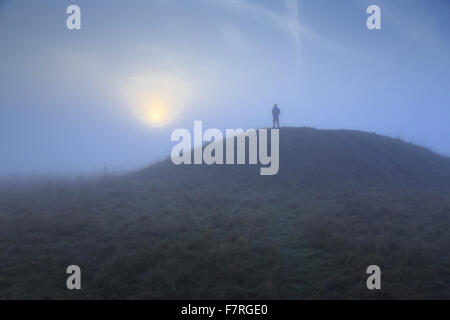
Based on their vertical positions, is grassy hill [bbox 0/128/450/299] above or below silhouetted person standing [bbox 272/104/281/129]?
below

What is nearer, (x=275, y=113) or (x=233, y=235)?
(x=233, y=235)

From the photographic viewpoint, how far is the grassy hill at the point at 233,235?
8.74 meters

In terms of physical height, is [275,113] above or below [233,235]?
above

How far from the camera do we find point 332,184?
776 inches

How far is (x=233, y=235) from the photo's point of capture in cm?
1173

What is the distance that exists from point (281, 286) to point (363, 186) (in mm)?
12812

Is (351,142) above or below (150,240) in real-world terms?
above

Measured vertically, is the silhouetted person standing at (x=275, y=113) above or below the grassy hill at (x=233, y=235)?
above

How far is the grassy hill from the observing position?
344 inches

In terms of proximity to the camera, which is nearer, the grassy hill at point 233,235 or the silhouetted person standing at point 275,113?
the grassy hill at point 233,235

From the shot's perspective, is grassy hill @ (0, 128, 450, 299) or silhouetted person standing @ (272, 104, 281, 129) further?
silhouetted person standing @ (272, 104, 281, 129)
